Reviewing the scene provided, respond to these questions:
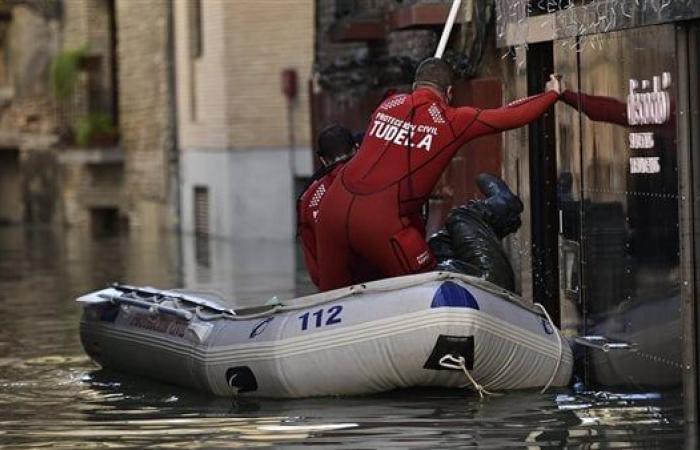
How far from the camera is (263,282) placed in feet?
68.1

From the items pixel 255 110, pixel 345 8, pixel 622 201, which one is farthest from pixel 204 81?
pixel 622 201

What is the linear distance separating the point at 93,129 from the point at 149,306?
24982 millimetres

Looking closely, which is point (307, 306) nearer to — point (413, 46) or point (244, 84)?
point (413, 46)

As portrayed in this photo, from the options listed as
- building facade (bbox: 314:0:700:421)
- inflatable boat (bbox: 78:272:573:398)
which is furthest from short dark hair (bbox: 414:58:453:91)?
inflatable boat (bbox: 78:272:573:398)

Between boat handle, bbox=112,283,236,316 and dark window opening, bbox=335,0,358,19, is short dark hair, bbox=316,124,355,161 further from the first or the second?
dark window opening, bbox=335,0,358,19

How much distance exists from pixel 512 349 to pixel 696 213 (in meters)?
1.82

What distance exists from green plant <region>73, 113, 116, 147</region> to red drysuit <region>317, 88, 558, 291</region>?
85.6 feet

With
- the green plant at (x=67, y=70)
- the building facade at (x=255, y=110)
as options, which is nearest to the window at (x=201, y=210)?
the building facade at (x=255, y=110)

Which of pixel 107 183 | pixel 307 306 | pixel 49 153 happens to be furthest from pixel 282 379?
pixel 49 153

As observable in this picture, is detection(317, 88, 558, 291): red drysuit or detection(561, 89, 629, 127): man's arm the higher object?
detection(561, 89, 629, 127): man's arm

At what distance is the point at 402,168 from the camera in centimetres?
1127

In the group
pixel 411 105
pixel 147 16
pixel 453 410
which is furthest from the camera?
pixel 147 16

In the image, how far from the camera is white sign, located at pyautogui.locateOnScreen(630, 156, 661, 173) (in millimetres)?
9812

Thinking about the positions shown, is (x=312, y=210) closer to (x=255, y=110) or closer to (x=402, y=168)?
(x=402, y=168)
